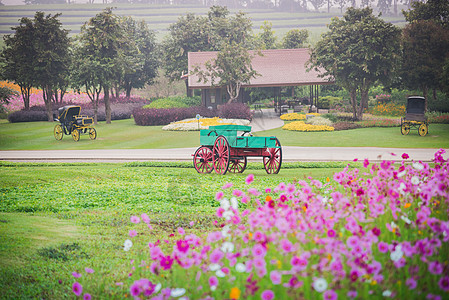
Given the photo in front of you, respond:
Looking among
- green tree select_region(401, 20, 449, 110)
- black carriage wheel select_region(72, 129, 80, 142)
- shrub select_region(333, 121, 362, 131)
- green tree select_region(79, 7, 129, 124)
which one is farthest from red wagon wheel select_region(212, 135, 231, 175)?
green tree select_region(401, 20, 449, 110)

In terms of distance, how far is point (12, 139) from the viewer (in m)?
23.2

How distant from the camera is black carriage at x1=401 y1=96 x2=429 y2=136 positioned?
21188mm

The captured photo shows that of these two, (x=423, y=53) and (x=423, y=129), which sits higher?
(x=423, y=53)

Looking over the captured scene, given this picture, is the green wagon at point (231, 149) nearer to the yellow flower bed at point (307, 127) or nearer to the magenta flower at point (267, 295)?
the magenta flower at point (267, 295)

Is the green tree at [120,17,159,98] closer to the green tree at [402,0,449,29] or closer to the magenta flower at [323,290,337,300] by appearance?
the green tree at [402,0,449,29]

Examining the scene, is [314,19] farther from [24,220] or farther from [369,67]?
[24,220]

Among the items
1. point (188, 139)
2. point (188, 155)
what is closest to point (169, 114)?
point (188, 139)

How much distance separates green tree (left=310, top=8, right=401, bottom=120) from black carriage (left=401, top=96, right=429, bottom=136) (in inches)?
180

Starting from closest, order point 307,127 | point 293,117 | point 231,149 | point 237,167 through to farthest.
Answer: point 231,149 → point 237,167 → point 307,127 → point 293,117

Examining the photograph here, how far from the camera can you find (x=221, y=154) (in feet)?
36.8

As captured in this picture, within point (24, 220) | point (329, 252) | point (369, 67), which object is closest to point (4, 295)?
point (24, 220)

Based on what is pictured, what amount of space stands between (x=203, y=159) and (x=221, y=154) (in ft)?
2.78

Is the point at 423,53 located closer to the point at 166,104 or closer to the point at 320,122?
the point at 320,122

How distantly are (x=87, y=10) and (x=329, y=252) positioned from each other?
373 feet
